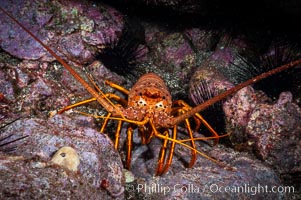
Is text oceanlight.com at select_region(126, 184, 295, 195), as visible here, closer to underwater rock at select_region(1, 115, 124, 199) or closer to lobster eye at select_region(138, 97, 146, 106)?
underwater rock at select_region(1, 115, 124, 199)

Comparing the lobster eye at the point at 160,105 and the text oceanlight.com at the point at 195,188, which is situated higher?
the lobster eye at the point at 160,105

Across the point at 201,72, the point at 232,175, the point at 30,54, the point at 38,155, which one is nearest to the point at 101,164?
the point at 38,155

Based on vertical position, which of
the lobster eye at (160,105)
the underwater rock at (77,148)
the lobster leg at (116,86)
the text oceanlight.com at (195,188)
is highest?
the lobster leg at (116,86)

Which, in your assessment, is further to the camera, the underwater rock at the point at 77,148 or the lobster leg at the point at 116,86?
the lobster leg at the point at 116,86

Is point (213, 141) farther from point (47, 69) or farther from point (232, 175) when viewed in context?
point (47, 69)

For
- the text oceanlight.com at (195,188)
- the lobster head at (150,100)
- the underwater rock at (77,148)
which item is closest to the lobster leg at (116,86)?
the lobster head at (150,100)

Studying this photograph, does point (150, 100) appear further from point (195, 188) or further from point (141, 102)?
point (195, 188)

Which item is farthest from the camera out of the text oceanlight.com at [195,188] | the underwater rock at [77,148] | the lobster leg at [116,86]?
the lobster leg at [116,86]

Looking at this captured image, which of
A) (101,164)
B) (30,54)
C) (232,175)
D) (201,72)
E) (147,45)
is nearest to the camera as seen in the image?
(101,164)

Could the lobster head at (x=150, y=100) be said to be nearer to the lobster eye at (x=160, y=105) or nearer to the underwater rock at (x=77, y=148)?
the lobster eye at (x=160, y=105)

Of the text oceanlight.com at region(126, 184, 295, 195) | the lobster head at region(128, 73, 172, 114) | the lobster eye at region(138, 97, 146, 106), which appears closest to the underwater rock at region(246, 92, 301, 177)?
the text oceanlight.com at region(126, 184, 295, 195)

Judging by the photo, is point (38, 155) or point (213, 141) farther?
point (213, 141)
